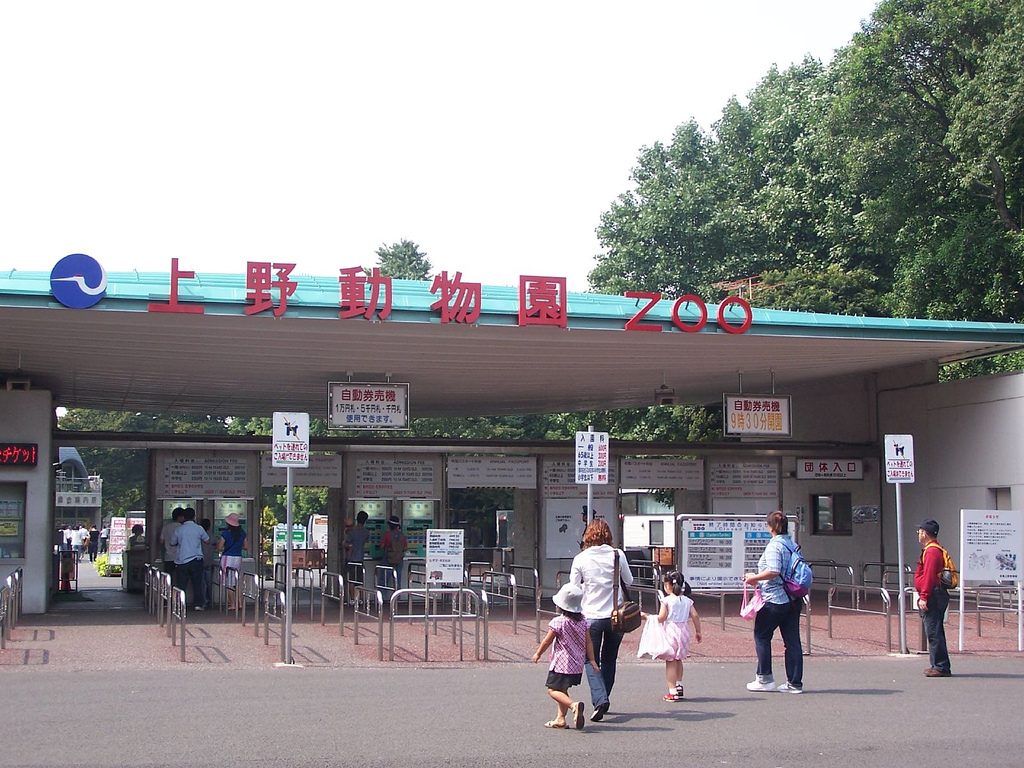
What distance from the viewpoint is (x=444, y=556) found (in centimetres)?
1620

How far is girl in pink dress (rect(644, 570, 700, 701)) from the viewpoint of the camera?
1088 centimetres

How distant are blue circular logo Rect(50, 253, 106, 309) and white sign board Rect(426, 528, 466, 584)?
5413 millimetres

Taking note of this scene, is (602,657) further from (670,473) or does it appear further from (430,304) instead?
(670,473)

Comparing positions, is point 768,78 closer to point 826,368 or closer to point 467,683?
point 826,368

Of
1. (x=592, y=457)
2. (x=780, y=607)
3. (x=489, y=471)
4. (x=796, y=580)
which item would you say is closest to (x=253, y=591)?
(x=592, y=457)

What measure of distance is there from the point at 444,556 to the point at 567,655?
7077mm

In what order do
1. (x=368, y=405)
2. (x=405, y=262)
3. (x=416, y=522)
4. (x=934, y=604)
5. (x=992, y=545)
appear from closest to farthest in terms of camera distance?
(x=934, y=604) < (x=992, y=545) < (x=368, y=405) < (x=416, y=522) < (x=405, y=262)

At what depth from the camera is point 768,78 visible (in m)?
51.8

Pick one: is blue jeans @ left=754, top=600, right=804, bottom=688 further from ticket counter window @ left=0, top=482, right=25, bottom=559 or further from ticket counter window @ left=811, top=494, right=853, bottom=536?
ticket counter window @ left=811, top=494, right=853, bottom=536

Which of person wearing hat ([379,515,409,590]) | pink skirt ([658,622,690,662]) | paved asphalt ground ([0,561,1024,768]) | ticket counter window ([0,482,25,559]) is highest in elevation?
ticket counter window ([0,482,25,559])

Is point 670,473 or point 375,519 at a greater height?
point 670,473

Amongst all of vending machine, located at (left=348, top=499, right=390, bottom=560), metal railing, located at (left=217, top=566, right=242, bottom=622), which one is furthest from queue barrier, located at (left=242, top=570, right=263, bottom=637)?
vending machine, located at (left=348, top=499, right=390, bottom=560)

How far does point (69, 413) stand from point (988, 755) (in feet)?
201

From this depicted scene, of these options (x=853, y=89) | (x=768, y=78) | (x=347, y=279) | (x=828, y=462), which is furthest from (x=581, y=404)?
(x=768, y=78)
